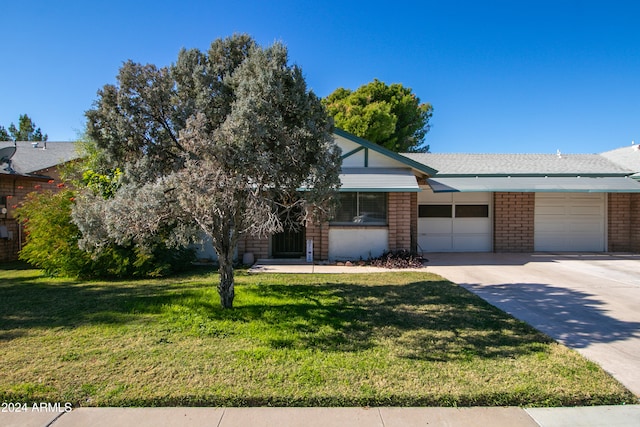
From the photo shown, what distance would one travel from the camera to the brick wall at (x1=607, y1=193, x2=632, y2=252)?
13.7 meters

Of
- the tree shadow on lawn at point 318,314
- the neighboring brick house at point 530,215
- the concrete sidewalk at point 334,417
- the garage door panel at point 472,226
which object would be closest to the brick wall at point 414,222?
the neighboring brick house at point 530,215

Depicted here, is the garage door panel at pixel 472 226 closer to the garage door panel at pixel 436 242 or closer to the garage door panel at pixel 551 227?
the garage door panel at pixel 436 242

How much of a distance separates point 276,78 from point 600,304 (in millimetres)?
6757

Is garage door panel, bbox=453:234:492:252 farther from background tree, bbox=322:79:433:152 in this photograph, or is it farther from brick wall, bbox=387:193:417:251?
background tree, bbox=322:79:433:152

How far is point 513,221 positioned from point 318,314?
10892mm

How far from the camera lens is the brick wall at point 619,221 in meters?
13.7

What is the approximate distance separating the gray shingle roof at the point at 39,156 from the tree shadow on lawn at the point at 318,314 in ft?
22.8

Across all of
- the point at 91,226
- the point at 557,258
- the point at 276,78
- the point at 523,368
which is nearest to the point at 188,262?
the point at 91,226

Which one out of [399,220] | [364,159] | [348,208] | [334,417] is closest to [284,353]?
[334,417]

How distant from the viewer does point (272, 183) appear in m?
5.41

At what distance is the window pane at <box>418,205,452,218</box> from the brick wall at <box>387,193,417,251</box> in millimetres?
2814

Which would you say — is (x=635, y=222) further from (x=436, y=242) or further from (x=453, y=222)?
(x=436, y=242)

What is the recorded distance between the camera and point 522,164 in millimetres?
14844

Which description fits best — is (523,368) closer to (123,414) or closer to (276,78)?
(123,414)
